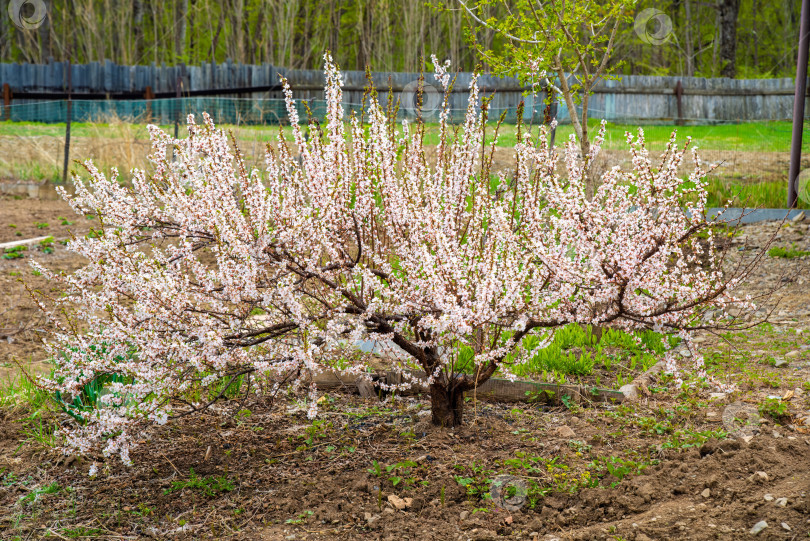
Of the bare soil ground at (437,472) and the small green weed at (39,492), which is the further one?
the small green weed at (39,492)

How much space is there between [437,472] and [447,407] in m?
0.53

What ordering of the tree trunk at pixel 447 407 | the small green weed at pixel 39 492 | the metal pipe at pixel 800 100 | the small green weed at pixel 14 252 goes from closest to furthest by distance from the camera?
the small green weed at pixel 39 492 → the tree trunk at pixel 447 407 → the metal pipe at pixel 800 100 → the small green weed at pixel 14 252

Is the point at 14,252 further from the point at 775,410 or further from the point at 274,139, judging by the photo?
the point at 775,410

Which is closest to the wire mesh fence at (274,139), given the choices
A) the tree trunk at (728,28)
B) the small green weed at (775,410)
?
the small green weed at (775,410)

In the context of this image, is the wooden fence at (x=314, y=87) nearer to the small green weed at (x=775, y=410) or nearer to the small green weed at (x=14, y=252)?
the small green weed at (x=14, y=252)

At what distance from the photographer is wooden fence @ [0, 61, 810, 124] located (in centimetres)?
1956

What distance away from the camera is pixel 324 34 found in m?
27.1

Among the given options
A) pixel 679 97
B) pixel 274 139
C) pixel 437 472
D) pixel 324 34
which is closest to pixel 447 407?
pixel 437 472

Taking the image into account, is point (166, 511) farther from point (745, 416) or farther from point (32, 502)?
point (745, 416)

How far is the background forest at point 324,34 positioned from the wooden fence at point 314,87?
2.87ft

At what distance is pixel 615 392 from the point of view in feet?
14.2

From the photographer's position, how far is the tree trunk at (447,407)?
3.88m

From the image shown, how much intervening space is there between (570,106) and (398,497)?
3783mm

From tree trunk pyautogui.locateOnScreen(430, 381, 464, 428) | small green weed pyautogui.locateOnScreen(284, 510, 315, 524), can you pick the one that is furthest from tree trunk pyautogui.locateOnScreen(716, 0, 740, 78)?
small green weed pyautogui.locateOnScreen(284, 510, 315, 524)
